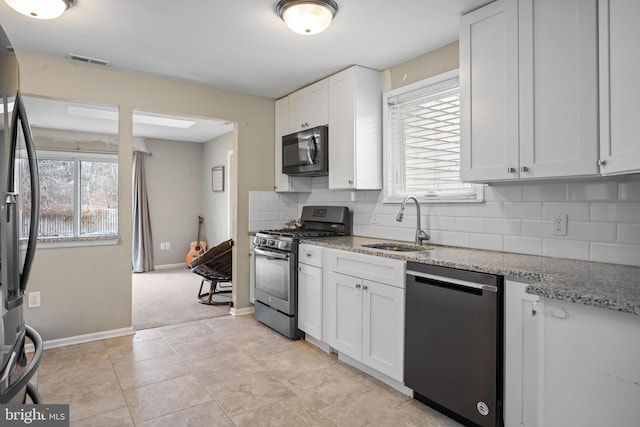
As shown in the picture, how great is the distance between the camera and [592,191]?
210 cm

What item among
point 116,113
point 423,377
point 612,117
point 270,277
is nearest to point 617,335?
point 612,117

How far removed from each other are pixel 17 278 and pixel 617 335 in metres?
1.79

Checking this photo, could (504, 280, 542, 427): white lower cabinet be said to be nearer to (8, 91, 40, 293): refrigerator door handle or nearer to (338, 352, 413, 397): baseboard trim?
(338, 352, 413, 397): baseboard trim


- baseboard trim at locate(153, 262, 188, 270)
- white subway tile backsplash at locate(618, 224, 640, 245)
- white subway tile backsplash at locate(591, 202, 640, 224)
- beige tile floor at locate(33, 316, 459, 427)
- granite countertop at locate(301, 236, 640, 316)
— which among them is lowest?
beige tile floor at locate(33, 316, 459, 427)

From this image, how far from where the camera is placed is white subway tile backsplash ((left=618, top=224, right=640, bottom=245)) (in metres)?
1.94

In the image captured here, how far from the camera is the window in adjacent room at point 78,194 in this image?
10.7 feet

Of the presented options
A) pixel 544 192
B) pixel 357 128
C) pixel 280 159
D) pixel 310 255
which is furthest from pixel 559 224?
pixel 280 159

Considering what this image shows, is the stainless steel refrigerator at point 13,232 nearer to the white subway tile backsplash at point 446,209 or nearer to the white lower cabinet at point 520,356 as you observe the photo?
the white lower cabinet at point 520,356

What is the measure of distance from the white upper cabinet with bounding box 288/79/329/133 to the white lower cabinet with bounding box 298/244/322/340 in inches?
49.3

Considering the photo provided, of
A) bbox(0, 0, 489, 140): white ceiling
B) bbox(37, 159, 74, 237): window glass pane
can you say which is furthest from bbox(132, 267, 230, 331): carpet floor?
bbox(0, 0, 489, 140): white ceiling

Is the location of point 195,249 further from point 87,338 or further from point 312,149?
point 312,149

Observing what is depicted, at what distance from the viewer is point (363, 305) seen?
2.65 meters

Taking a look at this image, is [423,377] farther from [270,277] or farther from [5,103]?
[5,103]

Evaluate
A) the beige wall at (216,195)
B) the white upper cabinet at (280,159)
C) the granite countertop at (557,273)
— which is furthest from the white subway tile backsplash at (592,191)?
the beige wall at (216,195)
